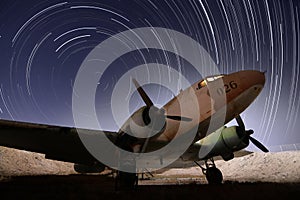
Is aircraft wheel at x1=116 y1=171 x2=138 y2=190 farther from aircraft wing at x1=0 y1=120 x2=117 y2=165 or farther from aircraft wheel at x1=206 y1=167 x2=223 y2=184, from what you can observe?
aircraft wheel at x1=206 y1=167 x2=223 y2=184

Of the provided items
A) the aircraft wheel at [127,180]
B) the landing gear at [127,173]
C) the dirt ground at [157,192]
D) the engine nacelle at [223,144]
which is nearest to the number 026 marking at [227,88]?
the engine nacelle at [223,144]

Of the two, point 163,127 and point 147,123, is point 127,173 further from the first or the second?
point 163,127

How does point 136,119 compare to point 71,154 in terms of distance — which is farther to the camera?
point 71,154

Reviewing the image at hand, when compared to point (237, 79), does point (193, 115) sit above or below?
below

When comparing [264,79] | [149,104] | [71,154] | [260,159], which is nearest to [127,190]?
[149,104]

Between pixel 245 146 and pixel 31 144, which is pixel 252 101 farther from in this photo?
pixel 31 144

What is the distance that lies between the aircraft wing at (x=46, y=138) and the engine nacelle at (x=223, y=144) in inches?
267

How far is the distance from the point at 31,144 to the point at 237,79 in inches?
400

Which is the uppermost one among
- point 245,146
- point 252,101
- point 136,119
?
point 252,101

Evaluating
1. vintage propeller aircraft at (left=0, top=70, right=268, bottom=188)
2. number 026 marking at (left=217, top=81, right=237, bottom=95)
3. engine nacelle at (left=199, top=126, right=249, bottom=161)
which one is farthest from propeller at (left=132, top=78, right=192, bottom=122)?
engine nacelle at (left=199, top=126, right=249, bottom=161)

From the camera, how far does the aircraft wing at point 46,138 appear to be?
8.69m

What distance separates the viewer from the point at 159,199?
21.4 feet

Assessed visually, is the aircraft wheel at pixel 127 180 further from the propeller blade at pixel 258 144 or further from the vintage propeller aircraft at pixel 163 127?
the propeller blade at pixel 258 144

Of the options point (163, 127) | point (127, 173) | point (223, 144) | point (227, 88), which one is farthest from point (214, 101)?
point (127, 173)
